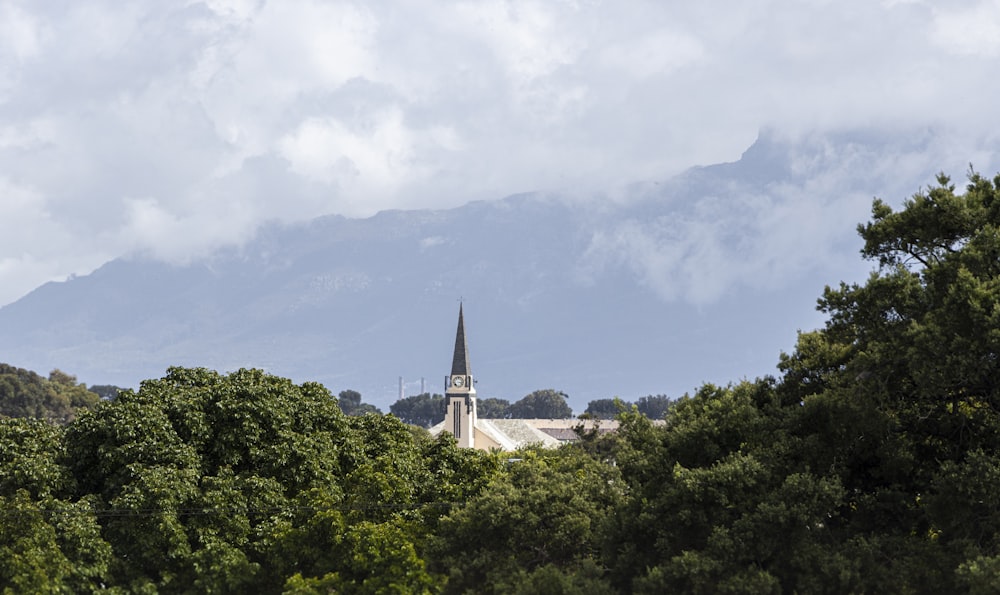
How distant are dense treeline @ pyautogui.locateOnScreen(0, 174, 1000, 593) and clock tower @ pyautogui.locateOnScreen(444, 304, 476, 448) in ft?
418

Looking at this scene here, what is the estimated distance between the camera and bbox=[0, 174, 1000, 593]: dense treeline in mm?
26078

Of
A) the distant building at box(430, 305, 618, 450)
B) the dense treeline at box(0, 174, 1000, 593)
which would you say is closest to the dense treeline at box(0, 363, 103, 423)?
the distant building at box(430, 305, 618, 450)

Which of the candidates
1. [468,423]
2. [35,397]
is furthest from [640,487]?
[468,423]

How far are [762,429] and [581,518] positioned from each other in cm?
508

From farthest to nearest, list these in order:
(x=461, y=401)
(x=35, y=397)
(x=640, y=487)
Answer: (x=461, y=401) → (x=35, y=397) → (x=640, y=487)

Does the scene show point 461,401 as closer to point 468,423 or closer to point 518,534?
point 468,423

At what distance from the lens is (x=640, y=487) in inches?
1152

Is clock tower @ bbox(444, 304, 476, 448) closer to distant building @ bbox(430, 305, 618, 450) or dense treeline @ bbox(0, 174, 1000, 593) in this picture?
distant building @ bbox(430, 305, 618, 450)

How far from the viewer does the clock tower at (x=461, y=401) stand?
16359 cm

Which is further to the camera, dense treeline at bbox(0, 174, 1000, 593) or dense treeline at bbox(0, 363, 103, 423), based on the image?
dense treeline at bbox(0, 363, 103, 423)

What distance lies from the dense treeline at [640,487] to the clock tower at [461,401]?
127 meters

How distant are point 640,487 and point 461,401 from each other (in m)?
137

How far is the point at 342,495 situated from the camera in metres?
34.0

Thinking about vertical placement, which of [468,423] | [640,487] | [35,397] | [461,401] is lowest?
[640,487]
